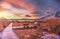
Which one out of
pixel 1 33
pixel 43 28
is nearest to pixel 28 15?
pixel 43 28

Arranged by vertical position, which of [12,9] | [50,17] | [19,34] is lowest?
[19,34]

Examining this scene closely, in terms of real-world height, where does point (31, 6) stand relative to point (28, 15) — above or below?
above

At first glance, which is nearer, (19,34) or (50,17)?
(19,34)

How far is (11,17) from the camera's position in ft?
9.86

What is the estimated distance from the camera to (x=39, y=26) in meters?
3.02

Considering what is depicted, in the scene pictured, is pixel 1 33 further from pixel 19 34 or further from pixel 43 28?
pixel 43 28

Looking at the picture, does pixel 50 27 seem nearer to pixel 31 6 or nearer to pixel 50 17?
pixel 50 17

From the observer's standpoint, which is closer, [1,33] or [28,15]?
[1,33]

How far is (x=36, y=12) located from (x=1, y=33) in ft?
2.78

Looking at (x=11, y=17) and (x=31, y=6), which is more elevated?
(x=31, y=6)

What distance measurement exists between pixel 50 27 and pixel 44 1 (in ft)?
1.86

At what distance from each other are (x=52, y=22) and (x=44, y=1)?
0.48 metres

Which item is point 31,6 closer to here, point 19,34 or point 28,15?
point 28,15

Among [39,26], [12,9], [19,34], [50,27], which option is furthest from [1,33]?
[50,27]
